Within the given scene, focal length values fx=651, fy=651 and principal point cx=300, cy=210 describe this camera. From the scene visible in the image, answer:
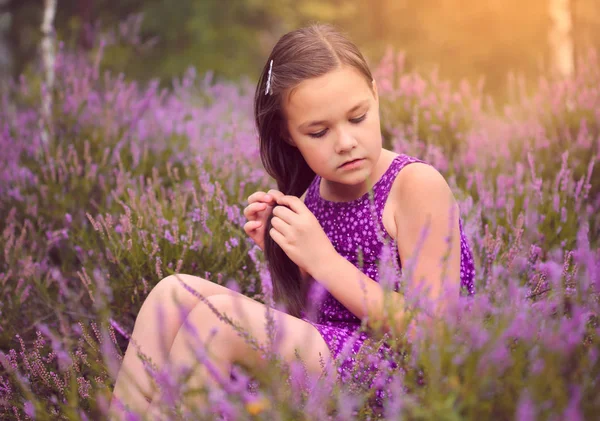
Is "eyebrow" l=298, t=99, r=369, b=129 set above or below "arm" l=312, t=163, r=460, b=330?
above

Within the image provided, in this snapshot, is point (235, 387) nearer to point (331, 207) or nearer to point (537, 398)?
point (537, 398)

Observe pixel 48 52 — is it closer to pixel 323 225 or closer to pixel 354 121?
pixel 323 225

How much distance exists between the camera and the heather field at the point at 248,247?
1325 mm

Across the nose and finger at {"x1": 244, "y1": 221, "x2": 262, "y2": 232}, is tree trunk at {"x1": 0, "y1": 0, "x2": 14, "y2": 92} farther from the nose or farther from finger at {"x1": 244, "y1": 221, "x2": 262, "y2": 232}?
the nose

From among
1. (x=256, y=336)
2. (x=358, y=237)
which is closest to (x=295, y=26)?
(x=358, y=237)

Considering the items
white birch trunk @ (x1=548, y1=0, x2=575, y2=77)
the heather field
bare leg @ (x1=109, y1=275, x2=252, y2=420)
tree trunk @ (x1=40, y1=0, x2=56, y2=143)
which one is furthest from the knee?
white birch trunk @ (x1=548, y1=0, x2=575, y2=77)

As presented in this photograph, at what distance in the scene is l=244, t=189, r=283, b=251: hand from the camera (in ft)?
7.84

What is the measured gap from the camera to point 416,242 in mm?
2051

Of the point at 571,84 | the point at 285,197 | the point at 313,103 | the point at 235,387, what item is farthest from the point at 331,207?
the point at 571,84

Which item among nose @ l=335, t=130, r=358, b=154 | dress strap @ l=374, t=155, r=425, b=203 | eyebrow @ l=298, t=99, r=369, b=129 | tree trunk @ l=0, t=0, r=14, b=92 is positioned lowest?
tree trunk @ l=0, t=0, r=14, b=92

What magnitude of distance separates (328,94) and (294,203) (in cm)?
39

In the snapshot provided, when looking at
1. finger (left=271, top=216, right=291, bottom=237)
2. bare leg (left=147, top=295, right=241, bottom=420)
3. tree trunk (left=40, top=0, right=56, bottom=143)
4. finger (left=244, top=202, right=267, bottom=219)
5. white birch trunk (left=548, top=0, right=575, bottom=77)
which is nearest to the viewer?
bare leg (left=147, top=295, right=241, bottom=420)

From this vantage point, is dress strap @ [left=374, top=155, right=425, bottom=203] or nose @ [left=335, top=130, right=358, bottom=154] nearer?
nose @ [left=335, top=130, right=358, bottom=154]

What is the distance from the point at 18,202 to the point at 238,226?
4.64 feet
